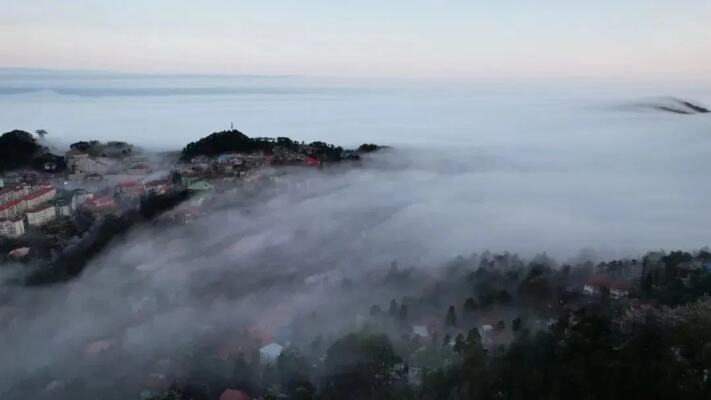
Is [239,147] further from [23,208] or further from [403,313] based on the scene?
[403,313]

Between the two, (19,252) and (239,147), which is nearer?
(19,252)

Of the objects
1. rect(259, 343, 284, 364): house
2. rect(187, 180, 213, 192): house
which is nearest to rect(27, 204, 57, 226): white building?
rect(187, 180, 213, 192): house

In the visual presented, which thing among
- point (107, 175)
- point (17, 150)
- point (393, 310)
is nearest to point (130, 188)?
point (107, 175)

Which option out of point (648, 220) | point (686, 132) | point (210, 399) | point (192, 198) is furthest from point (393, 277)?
point (686, 132)

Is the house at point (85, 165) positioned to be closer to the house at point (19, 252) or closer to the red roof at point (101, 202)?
the red roof at point (101, 202)

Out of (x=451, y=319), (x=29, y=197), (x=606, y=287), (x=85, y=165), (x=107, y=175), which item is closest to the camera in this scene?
(x=451, y=319)

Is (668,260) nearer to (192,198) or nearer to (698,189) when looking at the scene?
(698,189)
